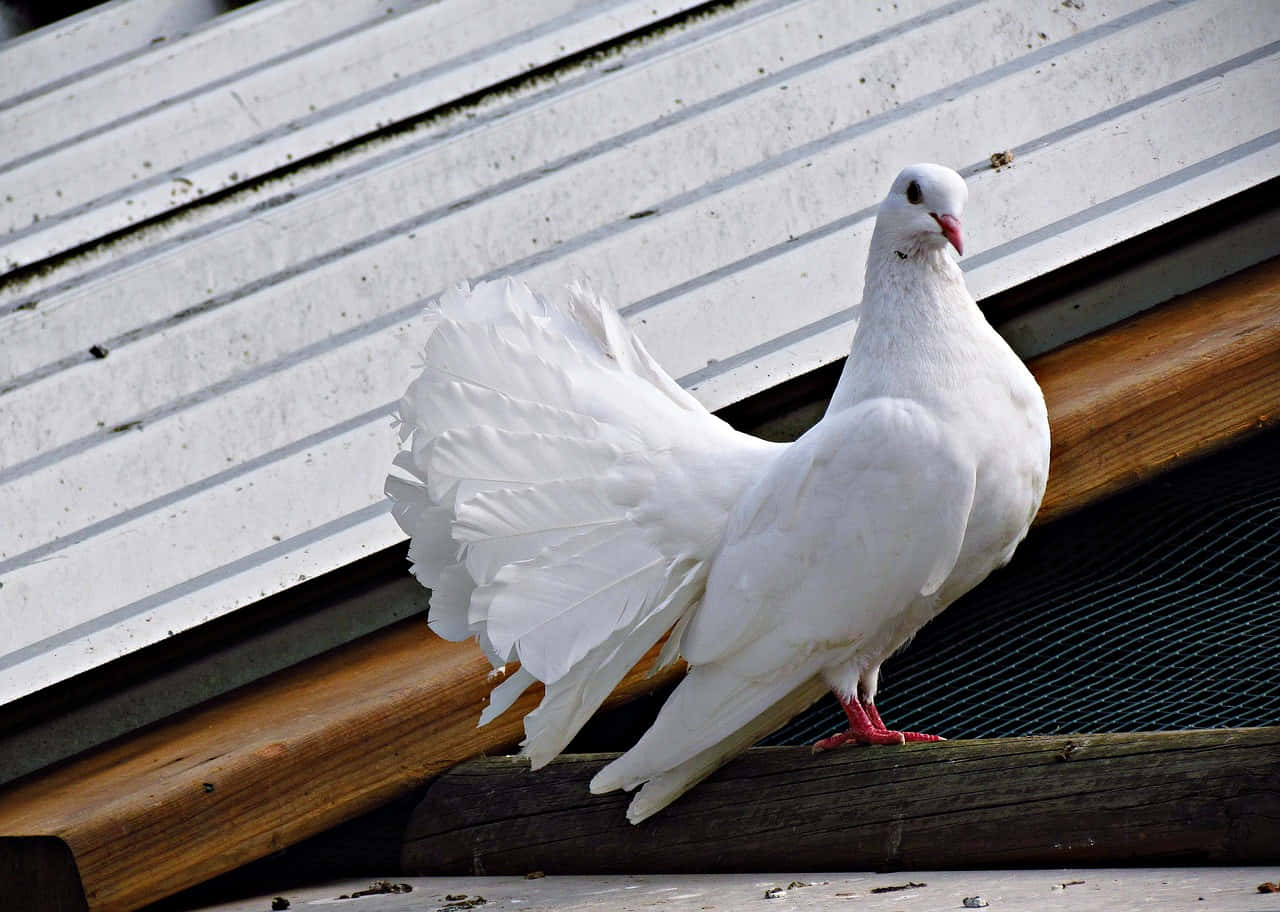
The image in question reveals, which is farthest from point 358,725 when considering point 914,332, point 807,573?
point 914,332

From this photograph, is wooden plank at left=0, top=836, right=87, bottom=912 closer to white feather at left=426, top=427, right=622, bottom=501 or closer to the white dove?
the white dove

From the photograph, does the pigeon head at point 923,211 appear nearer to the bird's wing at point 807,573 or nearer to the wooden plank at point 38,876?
the bird's wing at point 807,573

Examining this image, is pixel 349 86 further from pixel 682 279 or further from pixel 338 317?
pixel 682 279

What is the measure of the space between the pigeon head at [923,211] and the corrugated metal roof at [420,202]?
1229 millimetres

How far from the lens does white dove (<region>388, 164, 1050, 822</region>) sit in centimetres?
223

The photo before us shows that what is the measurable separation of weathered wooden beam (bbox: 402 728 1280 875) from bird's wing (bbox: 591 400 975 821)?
107mm

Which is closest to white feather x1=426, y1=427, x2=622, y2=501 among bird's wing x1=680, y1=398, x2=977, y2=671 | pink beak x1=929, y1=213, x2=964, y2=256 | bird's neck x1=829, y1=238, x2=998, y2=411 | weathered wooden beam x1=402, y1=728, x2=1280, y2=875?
bird's wing x1=680, y1=398, x2=977, y2=671

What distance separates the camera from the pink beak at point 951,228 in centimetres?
223

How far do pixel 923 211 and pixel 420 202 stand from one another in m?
1.66

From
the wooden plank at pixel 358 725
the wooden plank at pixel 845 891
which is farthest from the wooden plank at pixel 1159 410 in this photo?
the wooden plank at pixel 845 891

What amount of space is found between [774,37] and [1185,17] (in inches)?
44.7

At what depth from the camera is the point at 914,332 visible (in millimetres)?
2307

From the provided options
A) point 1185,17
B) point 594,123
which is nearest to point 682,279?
point 594,123

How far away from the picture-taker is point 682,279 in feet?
11.8
